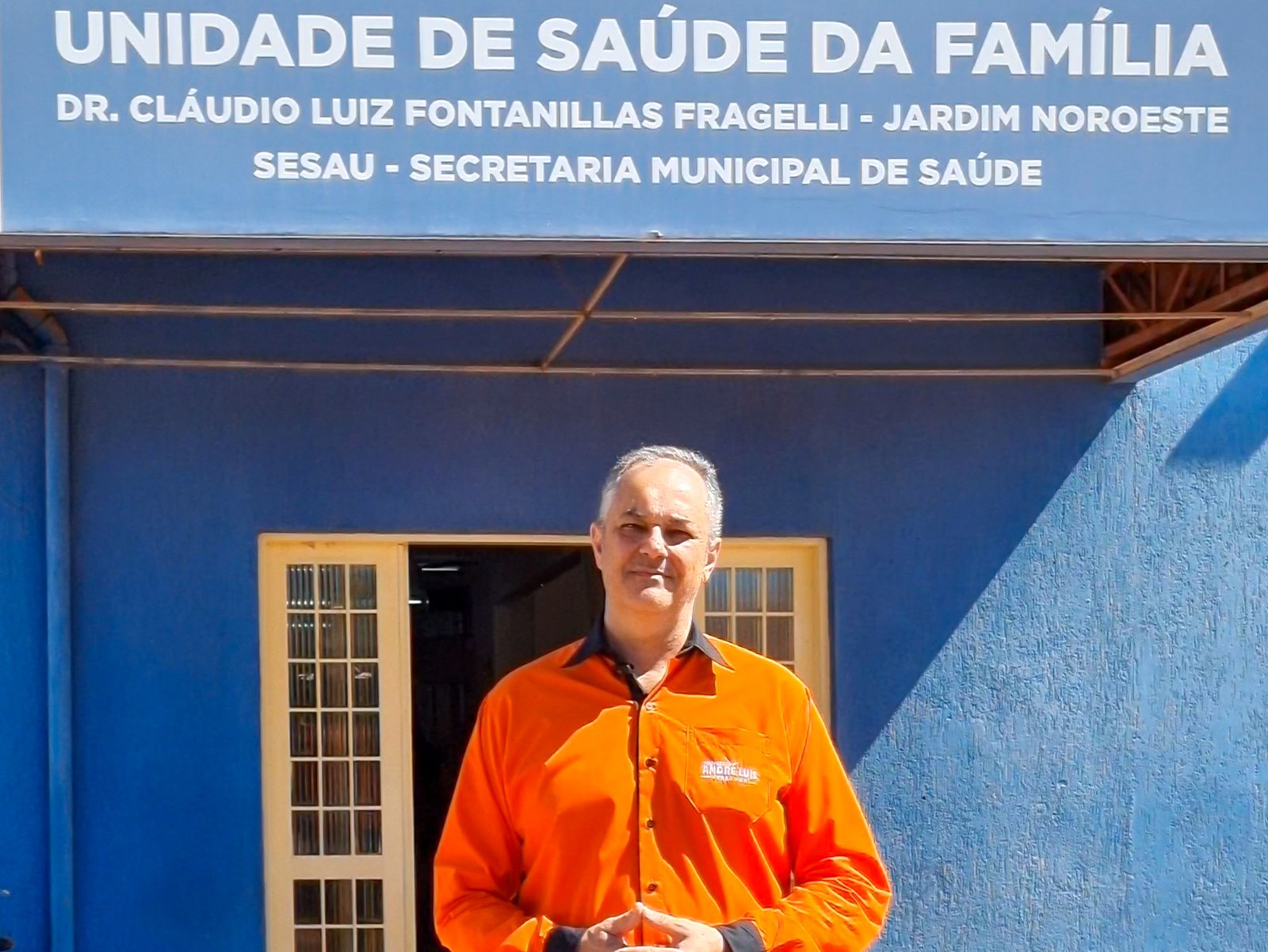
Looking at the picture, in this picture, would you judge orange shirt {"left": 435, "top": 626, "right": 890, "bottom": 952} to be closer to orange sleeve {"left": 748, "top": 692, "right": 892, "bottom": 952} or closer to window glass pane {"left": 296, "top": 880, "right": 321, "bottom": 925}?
orange sleeve {"left": 748, "top": 692, "right": 892, "bottom": 952}

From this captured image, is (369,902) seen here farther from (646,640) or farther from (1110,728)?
(646,640)

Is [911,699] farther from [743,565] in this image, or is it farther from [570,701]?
[570,701]

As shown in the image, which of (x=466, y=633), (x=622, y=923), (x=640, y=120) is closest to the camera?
(x=622, y=923)

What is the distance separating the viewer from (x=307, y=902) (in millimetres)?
5730

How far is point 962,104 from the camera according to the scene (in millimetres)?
4129

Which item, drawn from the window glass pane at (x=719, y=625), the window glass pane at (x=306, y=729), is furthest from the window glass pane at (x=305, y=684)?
the window glass pane at (x=719, y=625)

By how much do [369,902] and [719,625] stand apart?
175cm

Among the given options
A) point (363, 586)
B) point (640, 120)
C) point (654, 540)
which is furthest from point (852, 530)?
point (654, 540)

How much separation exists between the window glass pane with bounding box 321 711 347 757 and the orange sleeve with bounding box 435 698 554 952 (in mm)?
2808

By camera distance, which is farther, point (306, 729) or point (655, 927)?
point (306, 729)

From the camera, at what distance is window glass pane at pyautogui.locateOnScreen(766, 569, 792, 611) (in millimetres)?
5953

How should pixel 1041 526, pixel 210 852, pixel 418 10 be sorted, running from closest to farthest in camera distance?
pixel 418 10 < pixel 210 852 < pixel 1041 526

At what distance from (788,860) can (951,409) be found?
3.17m

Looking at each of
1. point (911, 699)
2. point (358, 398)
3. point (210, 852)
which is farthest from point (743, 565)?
point (210, 852)
